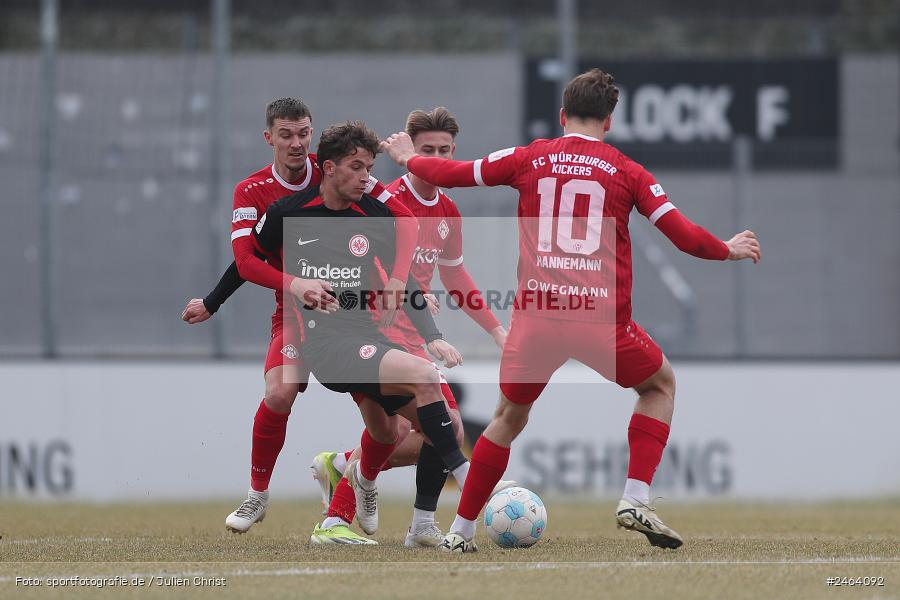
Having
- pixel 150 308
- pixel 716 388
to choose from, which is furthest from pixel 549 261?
pixel 150 308

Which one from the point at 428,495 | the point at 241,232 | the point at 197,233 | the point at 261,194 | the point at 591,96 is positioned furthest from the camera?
the point at 197,233

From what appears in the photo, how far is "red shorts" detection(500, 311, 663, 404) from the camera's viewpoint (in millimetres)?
5695

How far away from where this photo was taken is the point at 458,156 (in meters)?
11.5

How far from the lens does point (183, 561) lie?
5.64 meters

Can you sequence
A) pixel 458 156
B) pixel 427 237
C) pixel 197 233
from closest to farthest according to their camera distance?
pixel 427 237
pixel 458 156
pixel 197 233

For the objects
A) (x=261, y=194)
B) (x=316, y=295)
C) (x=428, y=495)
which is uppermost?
(x=261, y=194)

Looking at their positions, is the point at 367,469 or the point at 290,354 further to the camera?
the point at 367,469

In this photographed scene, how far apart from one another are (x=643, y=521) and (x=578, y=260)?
1.17 meters

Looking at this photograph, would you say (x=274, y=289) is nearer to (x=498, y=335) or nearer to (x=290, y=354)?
(x=290, y=354)

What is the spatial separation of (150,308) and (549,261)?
6.65m

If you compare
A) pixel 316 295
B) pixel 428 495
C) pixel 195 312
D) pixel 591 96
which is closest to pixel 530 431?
pixel 428 495

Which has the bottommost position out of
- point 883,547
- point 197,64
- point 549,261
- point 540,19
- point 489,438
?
point 883,547

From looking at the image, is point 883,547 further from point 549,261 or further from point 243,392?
point 243,392

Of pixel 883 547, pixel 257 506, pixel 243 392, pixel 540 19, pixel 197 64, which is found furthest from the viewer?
pixel 540 19
